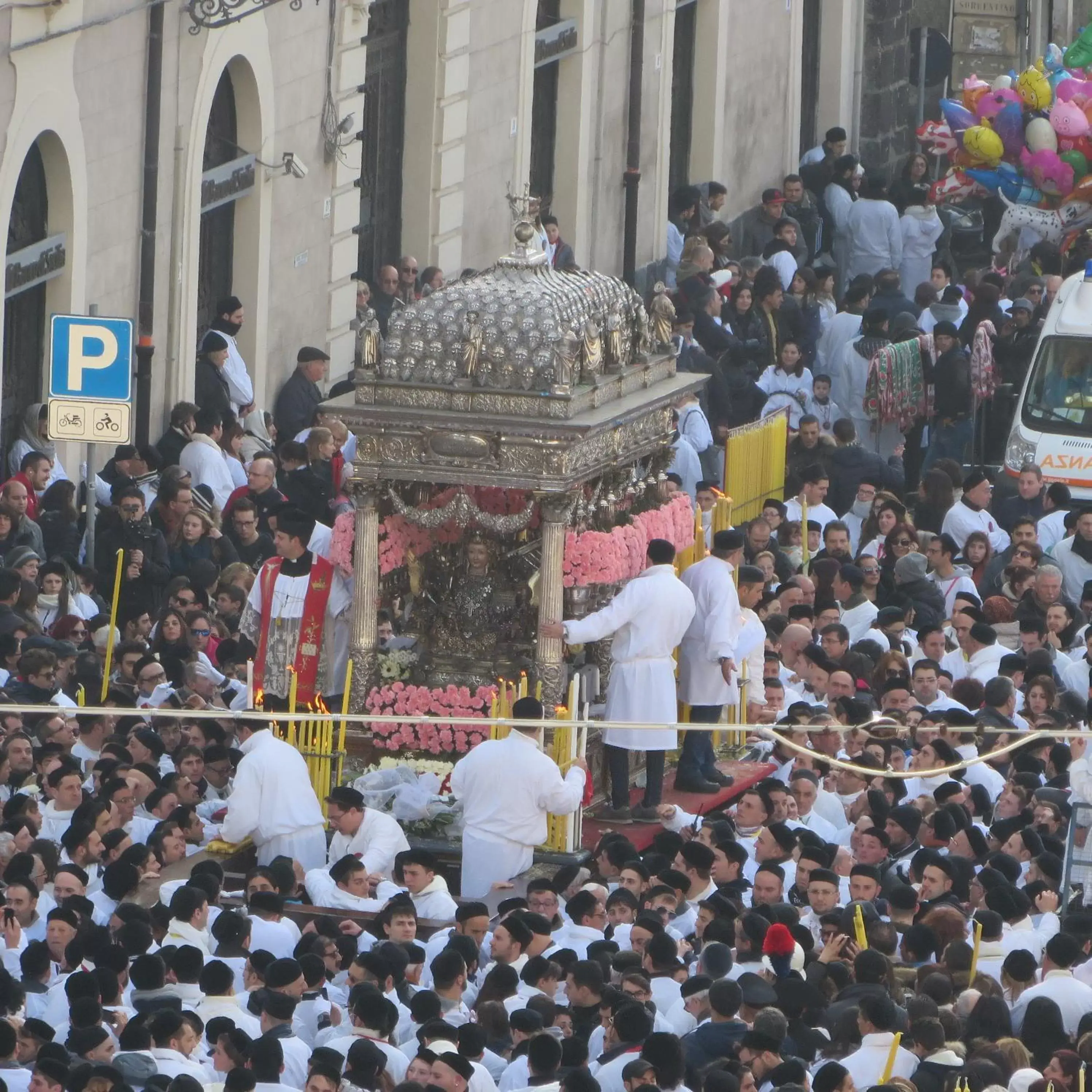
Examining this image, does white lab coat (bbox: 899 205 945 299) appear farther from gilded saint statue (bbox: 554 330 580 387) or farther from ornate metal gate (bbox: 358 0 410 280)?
gilded saint statue (bbox: 554 330 580 387)

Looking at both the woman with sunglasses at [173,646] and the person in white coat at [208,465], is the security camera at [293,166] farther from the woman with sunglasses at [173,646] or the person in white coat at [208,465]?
the woman with sunglasses at [173,646]

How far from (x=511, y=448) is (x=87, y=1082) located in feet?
17.4

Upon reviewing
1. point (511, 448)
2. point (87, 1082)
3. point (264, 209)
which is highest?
point (264, 209)

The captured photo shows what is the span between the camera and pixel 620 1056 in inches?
470

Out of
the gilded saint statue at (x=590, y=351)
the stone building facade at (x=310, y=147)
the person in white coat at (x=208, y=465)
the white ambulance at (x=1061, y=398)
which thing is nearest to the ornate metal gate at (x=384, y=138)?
the stone building facade at (x=310, y=147)

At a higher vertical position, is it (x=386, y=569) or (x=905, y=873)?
(x=386, y=569)

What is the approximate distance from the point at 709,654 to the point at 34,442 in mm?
5275

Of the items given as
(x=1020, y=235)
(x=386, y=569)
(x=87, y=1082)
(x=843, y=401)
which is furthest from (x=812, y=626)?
(x=1020, y=235)

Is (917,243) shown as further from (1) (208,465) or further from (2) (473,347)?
(2) (473,347)

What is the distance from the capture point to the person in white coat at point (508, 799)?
14805 mm

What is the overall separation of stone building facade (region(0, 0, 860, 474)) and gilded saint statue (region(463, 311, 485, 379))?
16.1ft

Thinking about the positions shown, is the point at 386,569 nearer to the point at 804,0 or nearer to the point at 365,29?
the point at 365,29

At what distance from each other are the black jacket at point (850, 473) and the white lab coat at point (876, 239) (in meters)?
7.84

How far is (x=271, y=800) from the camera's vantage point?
48.8 ft
